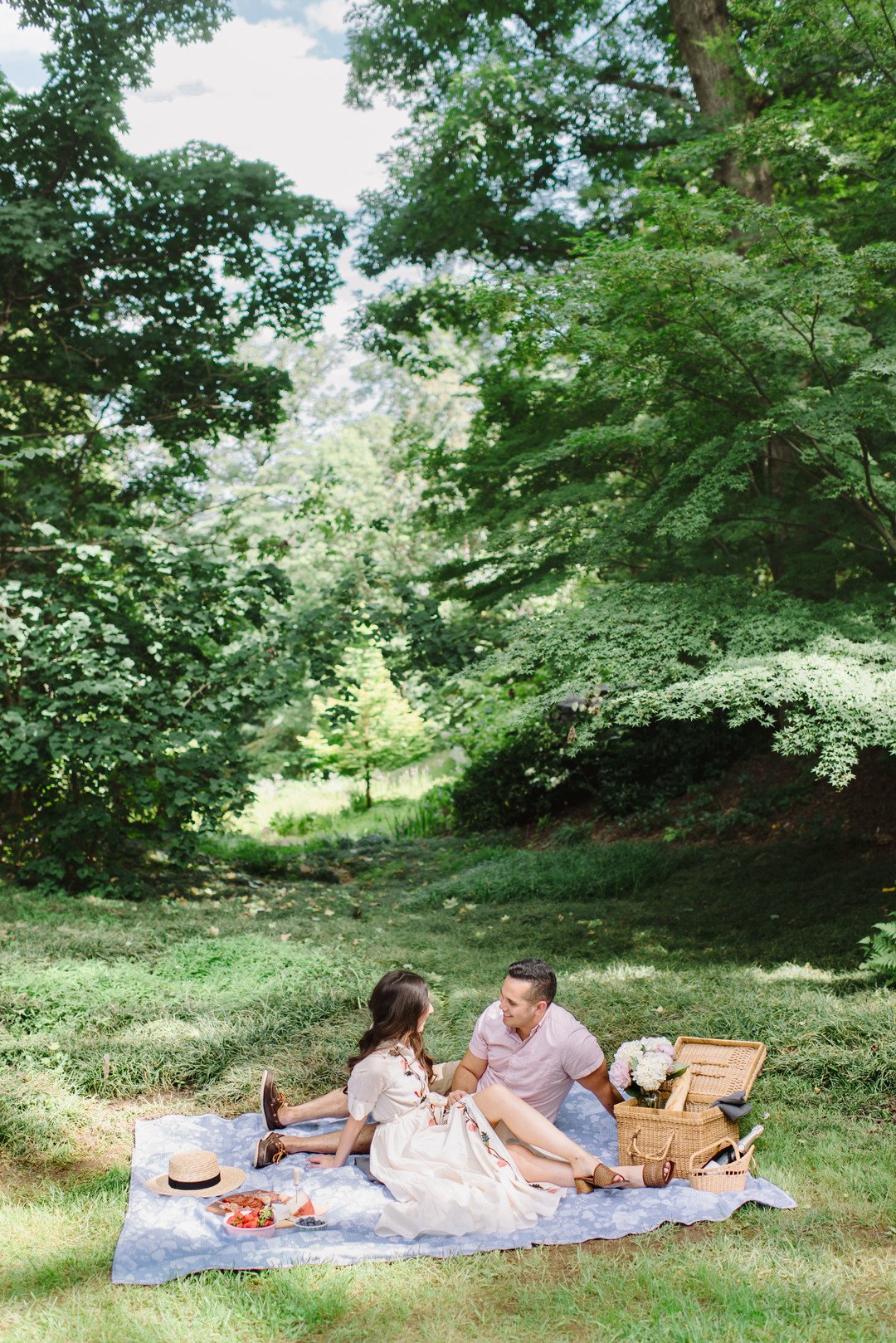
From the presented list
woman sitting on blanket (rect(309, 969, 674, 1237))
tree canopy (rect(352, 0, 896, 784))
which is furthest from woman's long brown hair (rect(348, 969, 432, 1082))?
tree canopy (rect(352, 0, 896, 784))

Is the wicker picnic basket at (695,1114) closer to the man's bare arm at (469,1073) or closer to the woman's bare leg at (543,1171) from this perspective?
the woman's bare leg at (543,1171)

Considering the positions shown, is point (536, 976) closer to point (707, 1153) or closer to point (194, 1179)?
point (707, 1153)

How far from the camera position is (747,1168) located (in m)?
3.48

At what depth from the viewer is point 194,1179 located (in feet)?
11.3

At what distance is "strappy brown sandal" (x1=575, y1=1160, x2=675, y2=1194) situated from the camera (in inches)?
135

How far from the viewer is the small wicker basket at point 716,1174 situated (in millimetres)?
3363

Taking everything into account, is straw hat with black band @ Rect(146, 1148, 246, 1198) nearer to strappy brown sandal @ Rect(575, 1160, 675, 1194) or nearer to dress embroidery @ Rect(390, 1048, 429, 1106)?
dress embroidery @ Rect(390, 1048, 429, 1106)

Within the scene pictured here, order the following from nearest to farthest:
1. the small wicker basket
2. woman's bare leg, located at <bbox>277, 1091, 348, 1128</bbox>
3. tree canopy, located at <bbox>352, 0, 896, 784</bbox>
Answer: the small wicker basket
woman's bare leg, located at <bbox>277, 1091, 348, 1128</bbox>
tree canopy, located at <bbox>352, 0, 896, 784</bbox>

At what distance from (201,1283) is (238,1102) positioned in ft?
4.77

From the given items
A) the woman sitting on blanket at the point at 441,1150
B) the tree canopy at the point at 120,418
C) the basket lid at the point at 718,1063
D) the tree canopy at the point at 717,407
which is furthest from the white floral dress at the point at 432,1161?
the tree canopy at the point at 120,418

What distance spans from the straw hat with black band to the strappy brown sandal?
1253mm

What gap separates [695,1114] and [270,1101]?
170 centimetres

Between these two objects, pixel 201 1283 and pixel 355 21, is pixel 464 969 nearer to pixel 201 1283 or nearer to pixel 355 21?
pixel 201 1283

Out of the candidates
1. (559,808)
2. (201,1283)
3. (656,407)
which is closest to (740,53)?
(656,407)
